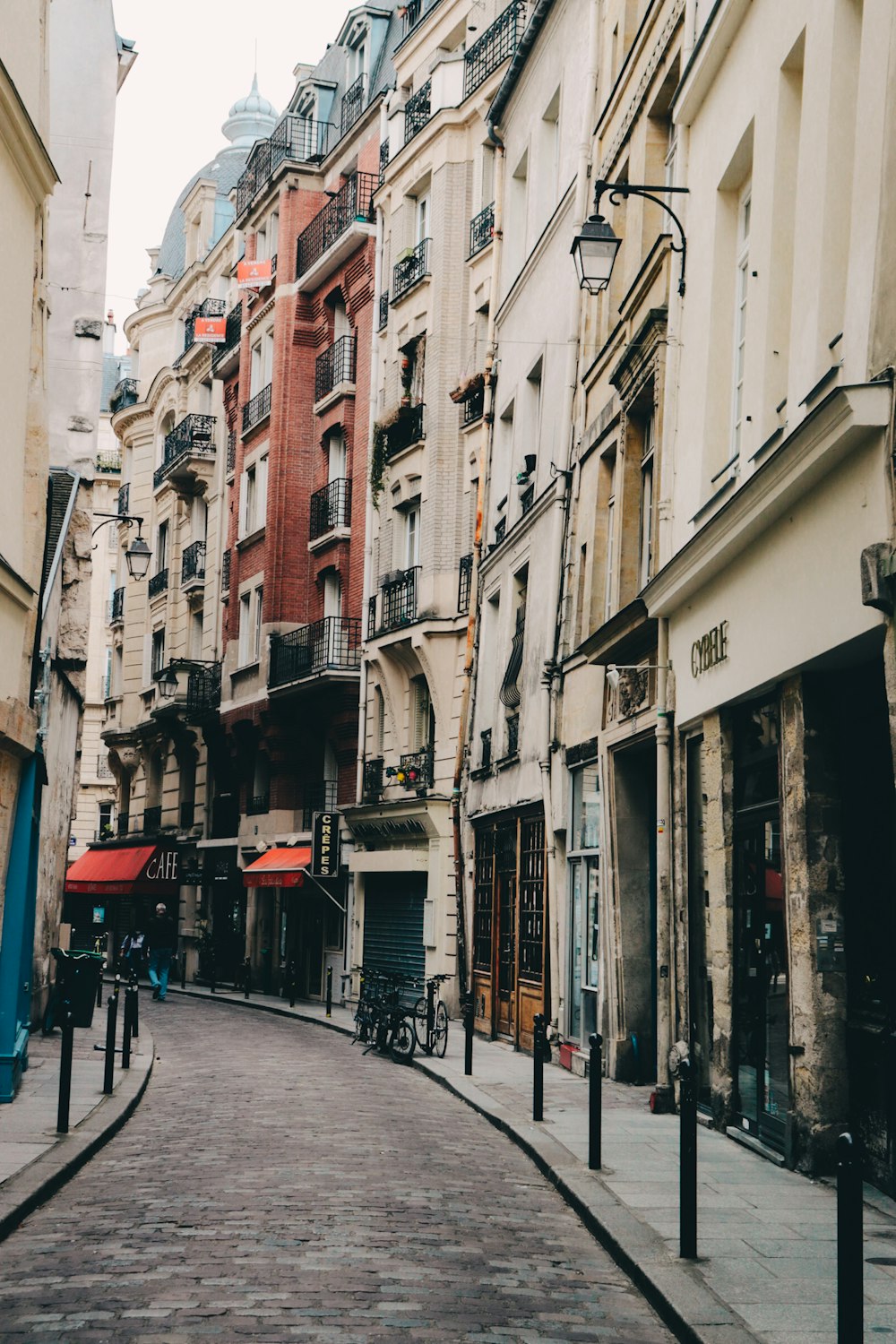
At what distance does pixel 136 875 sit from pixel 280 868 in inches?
440

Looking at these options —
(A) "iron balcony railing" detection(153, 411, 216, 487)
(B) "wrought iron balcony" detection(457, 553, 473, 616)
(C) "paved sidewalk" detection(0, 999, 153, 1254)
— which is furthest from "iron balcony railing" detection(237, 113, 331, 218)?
(C) "paved sidewalk" detection(0, 999, 153, 1254)

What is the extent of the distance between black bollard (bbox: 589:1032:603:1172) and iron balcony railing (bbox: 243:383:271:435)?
28620 mm

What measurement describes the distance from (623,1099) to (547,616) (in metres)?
7.44

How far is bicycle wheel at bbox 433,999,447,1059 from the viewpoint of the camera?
62.2 feet

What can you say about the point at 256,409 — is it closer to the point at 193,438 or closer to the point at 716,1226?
the point at 193,438

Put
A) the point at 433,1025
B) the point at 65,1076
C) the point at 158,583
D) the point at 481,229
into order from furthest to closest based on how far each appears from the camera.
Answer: the point at 158,583
the point at 481,229
the point at 433,1025
the point at 65,1076

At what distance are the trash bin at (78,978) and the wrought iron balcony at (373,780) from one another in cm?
1083

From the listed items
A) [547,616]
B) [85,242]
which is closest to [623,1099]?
[547,616]

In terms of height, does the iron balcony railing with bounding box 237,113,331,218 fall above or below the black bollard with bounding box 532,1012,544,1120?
above

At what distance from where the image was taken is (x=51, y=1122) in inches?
473

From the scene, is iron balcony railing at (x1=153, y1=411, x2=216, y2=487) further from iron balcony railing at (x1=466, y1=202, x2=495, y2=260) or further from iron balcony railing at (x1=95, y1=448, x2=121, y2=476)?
iron balcony railing at (x1=466, y1=202, x2=495, y2=260)

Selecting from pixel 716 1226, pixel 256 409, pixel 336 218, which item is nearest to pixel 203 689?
pixel 256 409

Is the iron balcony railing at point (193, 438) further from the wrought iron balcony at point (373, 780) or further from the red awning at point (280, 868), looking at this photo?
the wrought iron balcony at point (373, 780)

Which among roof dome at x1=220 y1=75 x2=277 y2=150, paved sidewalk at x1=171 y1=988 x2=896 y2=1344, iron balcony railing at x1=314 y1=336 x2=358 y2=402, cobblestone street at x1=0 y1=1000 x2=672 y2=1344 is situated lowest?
cobblestone street at x1=0 y1=1000 x2=672 y2=1344
